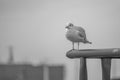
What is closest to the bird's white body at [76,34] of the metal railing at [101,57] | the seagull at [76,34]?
the seagull at [76,34]

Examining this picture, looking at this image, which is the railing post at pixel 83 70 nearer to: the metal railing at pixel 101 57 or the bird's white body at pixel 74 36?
the metal railing at pixel 101 57

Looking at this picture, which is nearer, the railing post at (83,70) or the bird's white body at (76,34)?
the railing post at (83,70)

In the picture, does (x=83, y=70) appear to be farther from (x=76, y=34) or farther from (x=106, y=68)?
(x=76, y=34)

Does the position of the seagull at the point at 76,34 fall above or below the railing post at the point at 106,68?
above

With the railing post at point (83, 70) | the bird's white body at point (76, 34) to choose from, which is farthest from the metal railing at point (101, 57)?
the bird's white body at point (76, 34)

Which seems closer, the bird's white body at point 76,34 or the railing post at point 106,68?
the railing post at point 106,68

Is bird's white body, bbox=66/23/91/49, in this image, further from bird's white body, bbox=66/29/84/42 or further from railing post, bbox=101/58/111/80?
railing post, bbox=101/58/111/80

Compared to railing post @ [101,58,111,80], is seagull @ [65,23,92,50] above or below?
above

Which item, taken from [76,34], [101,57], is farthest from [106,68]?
[76,34]

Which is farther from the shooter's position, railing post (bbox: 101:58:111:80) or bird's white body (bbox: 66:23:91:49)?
bird's white body (bbox: 66:23:91:49)

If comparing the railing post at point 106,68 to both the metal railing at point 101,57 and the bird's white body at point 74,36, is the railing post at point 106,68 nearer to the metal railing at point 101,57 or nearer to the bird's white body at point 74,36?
the metal railing at point 101,57

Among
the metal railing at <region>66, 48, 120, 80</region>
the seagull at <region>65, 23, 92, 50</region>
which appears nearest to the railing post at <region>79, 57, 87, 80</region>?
the metal railing at <region>66, 48, 120, 80</region>

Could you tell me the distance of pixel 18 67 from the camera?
7.11 feet

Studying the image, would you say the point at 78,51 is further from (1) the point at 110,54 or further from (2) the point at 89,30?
(2) the point at 89,30
